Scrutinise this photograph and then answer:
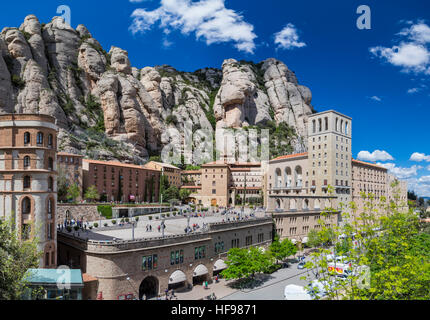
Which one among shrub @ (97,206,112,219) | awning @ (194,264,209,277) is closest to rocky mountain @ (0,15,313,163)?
shrub @ (97,206,112,219)

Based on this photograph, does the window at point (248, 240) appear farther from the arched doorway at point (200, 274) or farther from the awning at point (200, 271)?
the awning at point (200, 271)

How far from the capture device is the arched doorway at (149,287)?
116ft

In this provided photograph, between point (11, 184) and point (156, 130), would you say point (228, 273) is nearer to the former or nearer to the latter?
point (11, 184)

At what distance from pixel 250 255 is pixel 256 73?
143862mm

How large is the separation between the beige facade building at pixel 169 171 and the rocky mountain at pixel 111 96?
6.72 m

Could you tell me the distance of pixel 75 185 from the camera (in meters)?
66.2

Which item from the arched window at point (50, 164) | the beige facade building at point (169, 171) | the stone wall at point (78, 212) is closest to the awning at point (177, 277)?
the arched window at point (50, 164)

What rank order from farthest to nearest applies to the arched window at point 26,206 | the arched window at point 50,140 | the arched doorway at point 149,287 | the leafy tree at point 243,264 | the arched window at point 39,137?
the leafy tree at point 243,264
the arched doorway at point 149,287
the arched window at point 50,140
the arched window at point 39,137
the arched window at point 26,206

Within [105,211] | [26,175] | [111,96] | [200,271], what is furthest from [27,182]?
[111,96]

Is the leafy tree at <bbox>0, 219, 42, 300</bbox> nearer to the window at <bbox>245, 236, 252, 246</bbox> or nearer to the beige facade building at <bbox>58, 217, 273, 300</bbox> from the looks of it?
the beige facade building at <bbox>58, 217, 273, 300</bbox>

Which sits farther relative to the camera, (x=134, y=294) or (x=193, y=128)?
(x=193, y=128)
